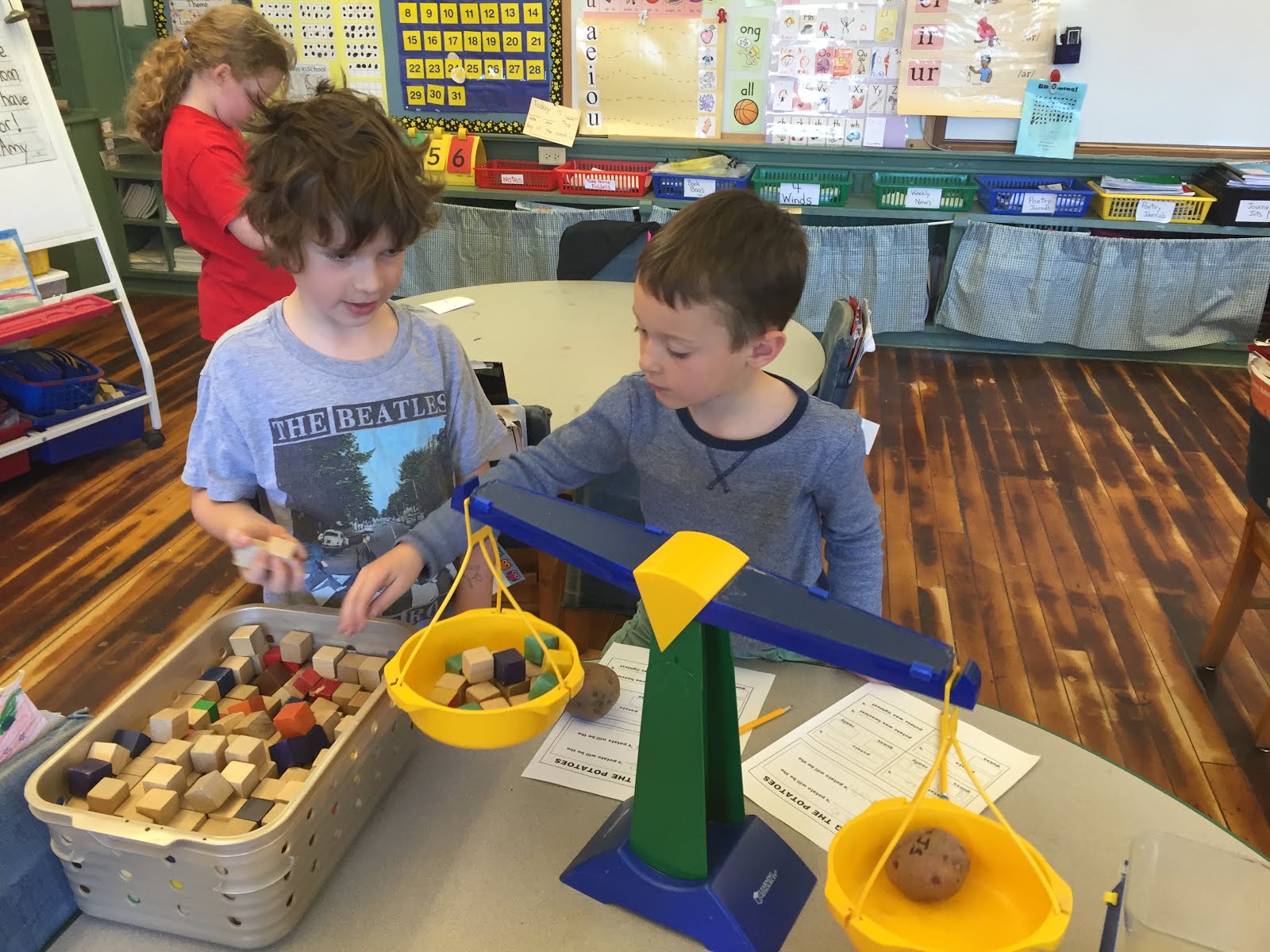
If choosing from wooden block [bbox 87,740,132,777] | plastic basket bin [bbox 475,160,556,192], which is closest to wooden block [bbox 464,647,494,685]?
wooden block [bbox 87,740,132,777]

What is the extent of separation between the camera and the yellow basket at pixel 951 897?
667 mm

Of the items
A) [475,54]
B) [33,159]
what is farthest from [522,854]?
[475,54]

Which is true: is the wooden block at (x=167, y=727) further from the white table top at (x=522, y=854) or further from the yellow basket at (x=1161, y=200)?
the yellow basket at (x=1161, y=200)

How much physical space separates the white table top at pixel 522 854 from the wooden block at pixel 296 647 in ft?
0.53

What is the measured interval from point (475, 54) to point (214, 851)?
170 inches

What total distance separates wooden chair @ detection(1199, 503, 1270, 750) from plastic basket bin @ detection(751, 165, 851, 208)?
7.92 ft

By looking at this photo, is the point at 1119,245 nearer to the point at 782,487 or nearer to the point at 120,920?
the point at 782,487

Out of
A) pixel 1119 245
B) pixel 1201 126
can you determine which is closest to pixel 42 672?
pixel 1119 245

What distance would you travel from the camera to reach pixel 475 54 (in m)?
4.41

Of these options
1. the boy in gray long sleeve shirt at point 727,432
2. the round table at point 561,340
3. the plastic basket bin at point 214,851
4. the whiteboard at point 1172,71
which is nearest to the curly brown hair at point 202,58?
the round table at point 561,340

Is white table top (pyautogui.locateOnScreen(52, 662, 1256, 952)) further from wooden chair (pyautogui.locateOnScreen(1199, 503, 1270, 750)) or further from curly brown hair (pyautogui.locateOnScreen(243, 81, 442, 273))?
wooden chair (pyautogui.locateOnScreen(1199, 503, 1270, 750))

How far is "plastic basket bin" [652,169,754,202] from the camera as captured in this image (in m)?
4.10

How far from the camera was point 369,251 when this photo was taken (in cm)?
110

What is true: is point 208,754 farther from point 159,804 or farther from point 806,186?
point 806,186
